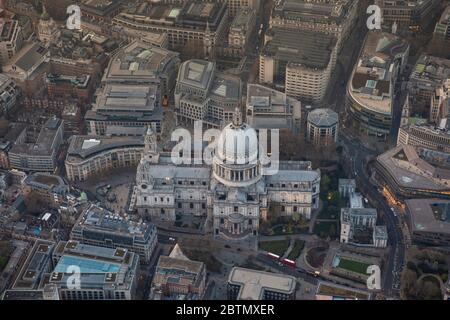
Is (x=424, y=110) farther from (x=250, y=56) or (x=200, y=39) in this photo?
(x=200, y=39)

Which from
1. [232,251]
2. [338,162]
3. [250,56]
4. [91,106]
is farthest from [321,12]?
[232,251]

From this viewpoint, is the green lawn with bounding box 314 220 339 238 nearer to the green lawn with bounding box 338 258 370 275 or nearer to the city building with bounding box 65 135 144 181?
the green lawn with bounding box 338 258 370 275

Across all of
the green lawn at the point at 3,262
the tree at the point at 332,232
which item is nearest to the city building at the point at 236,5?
the tree at the point at 332,232

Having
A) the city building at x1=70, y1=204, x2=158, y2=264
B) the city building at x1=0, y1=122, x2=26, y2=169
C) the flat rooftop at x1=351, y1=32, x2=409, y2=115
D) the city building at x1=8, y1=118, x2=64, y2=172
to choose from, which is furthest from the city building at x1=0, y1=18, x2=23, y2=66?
the flat rooftop at x1=351, y1=32, x2=409, y2=115

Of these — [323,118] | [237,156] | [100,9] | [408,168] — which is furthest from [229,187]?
[100,9]

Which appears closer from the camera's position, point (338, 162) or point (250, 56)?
point (338, 162)

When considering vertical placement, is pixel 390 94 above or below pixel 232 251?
above

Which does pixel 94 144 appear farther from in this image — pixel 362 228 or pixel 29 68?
pixel 362 228
